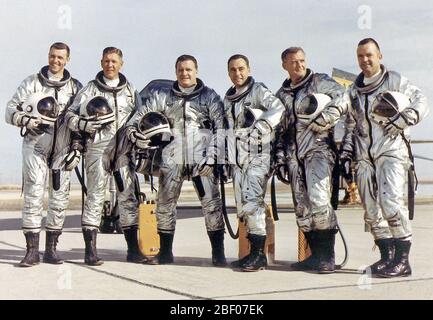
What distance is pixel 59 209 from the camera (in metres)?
6.00

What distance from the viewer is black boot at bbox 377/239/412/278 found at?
505 centimetres

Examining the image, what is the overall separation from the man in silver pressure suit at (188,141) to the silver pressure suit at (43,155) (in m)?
0.79

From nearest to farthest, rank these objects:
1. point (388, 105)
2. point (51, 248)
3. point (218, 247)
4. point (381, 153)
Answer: point (388, 105) → point (381, 153) → point (218, 247) → point (51, 248)

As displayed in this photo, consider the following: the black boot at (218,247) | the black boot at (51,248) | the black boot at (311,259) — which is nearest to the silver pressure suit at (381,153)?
the black boot at (311,259)

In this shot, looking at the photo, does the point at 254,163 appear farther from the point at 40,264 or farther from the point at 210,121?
the point at 40,264

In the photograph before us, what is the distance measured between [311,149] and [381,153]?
65cm

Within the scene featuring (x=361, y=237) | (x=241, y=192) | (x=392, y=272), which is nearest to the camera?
(x=392, y=272)

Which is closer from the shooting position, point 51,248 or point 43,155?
point 43,155

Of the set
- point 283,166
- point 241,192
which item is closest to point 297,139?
point 283,166

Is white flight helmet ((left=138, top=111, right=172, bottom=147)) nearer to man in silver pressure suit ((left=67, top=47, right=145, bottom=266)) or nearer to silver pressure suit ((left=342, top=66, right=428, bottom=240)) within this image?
man in silver pressure suit ((left=67, top=47, right=145, bottom=266))

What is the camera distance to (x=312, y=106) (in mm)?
5250

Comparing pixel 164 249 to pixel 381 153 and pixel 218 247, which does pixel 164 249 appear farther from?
pixel 381 153

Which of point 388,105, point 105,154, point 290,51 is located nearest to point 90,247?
point 105,154
